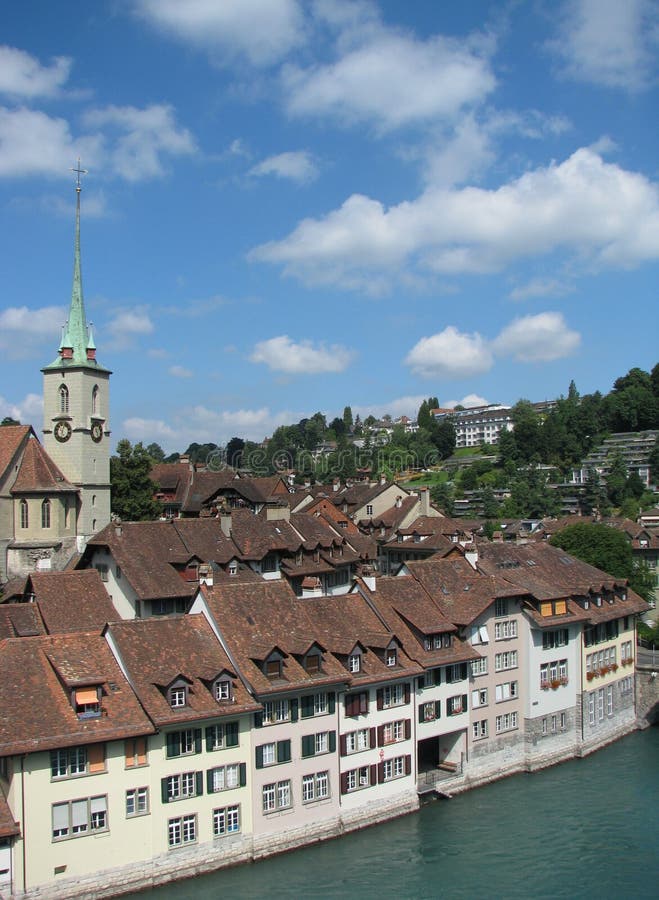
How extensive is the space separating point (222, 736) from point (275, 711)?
2469mm

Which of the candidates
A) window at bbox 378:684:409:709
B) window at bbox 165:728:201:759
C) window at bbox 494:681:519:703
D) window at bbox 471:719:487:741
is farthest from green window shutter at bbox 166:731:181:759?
window at bbox 494:681:519:703

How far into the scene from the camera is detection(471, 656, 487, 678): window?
144 feet

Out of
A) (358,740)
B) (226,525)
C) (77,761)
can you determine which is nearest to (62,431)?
(226,525)

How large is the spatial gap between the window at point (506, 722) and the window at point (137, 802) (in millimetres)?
19898

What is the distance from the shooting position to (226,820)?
109 ft

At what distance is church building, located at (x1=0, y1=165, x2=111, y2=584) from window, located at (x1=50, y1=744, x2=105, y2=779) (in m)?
27.1

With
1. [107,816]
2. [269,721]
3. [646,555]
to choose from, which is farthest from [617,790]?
[646,555]

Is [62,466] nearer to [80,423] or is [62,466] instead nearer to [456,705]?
[80,423]

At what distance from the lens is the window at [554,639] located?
155 feet

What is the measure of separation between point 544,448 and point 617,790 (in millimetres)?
128910

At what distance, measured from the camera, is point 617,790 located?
42750 mm

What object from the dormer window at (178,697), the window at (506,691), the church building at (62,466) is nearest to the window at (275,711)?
the dormer window at (178,697)

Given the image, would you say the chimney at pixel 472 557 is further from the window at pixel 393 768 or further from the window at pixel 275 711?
the window at pixel 275 711

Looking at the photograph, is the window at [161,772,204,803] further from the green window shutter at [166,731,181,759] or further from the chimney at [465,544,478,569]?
the chimney at [465,544,478,569]
